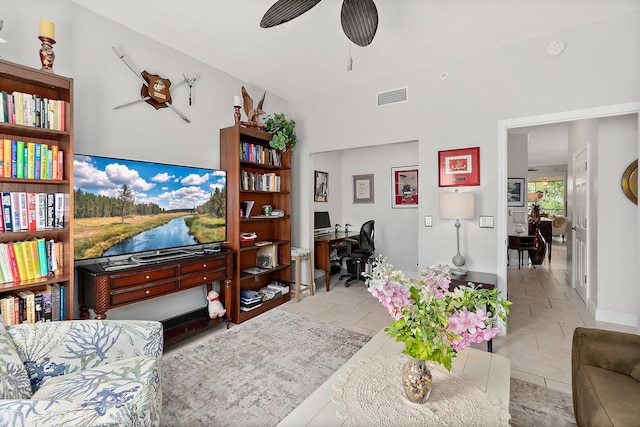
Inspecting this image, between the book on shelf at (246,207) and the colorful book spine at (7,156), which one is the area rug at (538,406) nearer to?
the book on shelf at (246,207)

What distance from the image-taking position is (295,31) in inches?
103

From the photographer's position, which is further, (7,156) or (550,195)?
(550,195)

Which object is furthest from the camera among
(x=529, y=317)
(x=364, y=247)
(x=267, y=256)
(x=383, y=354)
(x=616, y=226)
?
(x=364, y=247)

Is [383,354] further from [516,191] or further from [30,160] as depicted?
[516,191]

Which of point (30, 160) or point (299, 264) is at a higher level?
point (30, 160)

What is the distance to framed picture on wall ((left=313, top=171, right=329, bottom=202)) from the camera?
5301mm

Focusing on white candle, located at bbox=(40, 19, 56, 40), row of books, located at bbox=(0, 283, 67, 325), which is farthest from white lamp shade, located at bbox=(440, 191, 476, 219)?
white candle, located at bbox=(40, 19, 56, 40)

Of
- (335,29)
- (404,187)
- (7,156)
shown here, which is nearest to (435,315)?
(335,29)

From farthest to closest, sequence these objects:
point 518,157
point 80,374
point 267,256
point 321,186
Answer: point 518,157 → point 321,186 → point 267,256 → point 80,374

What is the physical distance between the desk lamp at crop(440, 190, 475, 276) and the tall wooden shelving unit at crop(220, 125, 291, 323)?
1.93 meters

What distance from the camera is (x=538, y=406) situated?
187cm

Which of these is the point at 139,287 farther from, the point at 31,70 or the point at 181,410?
the point at 31,70

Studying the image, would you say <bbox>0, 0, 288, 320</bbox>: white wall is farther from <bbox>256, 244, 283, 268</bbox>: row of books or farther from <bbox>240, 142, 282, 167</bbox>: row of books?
<bbox>256, 244, 283, 268</bbox>: row of books

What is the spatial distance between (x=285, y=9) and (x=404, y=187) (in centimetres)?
391
